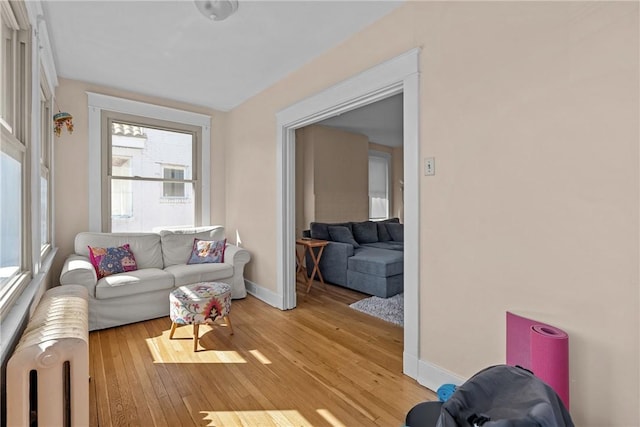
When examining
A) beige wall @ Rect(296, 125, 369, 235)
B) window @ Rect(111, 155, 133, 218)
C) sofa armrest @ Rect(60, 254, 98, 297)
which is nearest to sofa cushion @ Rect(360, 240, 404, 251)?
beige wall @ Rect(296, 125, 369, 235)

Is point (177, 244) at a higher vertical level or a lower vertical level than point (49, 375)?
higher

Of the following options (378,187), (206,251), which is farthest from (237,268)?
(378,187)

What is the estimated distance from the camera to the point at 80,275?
2832 millimetres

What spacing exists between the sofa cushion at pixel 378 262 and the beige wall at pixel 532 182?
72.3 inches

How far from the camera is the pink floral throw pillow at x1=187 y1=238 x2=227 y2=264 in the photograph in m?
3.86

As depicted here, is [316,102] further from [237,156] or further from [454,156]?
[237,156]

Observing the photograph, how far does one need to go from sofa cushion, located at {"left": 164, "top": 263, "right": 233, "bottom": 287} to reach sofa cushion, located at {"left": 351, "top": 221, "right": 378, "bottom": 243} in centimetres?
238

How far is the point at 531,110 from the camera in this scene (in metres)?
1.59

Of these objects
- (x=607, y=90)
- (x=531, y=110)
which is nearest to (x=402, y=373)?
(x=531, y=110)

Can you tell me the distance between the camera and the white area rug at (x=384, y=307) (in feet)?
10.9

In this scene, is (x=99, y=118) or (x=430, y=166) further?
(x=99, y=118)

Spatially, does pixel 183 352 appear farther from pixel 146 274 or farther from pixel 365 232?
pixel 365 232

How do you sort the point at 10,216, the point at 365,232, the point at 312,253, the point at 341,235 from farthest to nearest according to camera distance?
the point at 365,232 < the point at 341,235 < the point at 312,253 < the point at 10,216

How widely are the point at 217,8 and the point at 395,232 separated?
465cm
